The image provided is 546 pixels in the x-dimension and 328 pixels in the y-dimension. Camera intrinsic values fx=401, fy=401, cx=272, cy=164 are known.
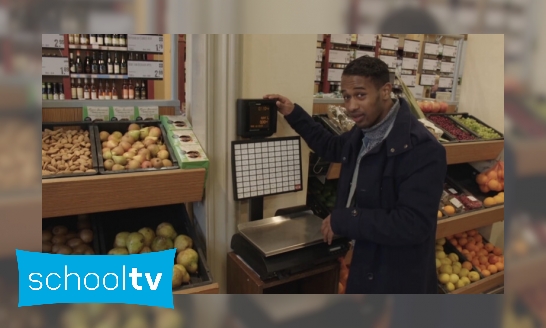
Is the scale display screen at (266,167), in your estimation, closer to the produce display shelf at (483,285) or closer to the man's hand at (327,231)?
the man's hand at (327,231)

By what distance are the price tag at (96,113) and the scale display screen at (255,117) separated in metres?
0.60

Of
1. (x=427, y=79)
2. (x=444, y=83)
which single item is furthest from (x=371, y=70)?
(x=427, y=79)

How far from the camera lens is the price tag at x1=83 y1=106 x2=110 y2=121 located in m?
1.72

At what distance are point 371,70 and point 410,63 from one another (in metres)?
6.04

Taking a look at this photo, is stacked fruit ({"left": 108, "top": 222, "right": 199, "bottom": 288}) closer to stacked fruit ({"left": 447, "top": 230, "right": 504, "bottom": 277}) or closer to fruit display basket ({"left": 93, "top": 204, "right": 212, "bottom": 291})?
fruit display basket ({"left": 93, "top": 204, "right": 212, "bottom": 291})

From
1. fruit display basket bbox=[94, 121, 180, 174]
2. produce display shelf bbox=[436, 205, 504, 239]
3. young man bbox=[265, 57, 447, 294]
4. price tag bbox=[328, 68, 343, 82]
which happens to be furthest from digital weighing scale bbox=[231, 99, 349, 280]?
price tag bbox=[328, 68, 343, 82]

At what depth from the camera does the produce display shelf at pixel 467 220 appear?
243 cm

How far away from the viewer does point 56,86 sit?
5.64 metres

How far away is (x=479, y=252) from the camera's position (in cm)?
283

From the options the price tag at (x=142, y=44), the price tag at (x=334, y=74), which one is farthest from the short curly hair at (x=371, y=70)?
the price tag at (x=334, y=74)

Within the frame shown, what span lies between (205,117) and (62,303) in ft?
3.26

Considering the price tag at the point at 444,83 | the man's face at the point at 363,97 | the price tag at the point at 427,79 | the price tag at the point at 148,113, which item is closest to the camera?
the man's face at the point at 363,97

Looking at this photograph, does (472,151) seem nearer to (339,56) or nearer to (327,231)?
(327,231)

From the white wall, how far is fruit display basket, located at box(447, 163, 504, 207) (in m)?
1.61
